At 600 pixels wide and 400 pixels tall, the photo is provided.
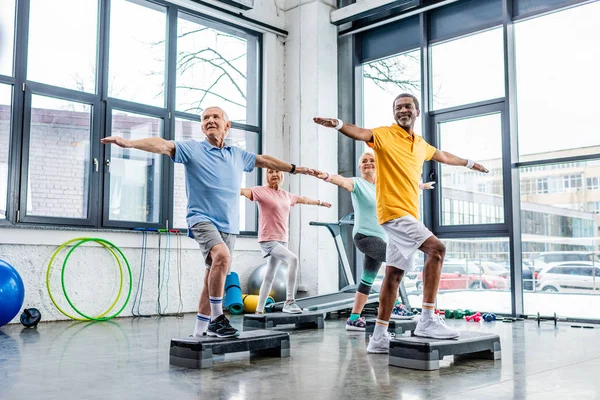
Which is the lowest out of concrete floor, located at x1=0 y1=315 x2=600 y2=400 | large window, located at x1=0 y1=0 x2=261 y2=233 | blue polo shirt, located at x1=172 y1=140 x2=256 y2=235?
concrete floor, located at x1=0 y1=315 x2=600 y2=400

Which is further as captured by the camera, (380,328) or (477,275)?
(477,275)

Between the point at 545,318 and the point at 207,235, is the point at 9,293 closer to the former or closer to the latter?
the point at 207,235

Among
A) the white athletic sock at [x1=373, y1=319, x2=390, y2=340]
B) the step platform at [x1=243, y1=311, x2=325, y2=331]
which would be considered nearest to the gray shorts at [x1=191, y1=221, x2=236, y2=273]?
the white athletic sock at [x1=373, y1=319, x2=390, y2=340]

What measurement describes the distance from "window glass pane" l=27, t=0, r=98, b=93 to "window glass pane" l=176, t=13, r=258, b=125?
4.05ft

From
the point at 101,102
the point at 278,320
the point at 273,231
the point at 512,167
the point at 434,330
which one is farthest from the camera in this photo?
the point at 101,102

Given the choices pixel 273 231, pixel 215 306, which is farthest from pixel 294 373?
pixel 273 231

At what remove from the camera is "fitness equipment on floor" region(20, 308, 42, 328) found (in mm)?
5672

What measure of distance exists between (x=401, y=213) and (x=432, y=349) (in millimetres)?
868

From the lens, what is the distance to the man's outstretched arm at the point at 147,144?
3.45 metres

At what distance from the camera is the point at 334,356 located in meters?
3.92

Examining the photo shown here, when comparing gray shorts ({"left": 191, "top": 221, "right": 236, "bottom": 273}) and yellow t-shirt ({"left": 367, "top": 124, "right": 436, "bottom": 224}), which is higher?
yellow t-shirt ({"left": 367, "top": 124, "right": 436, "bottom": 224})

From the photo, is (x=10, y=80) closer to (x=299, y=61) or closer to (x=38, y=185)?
(x=38, y=185)

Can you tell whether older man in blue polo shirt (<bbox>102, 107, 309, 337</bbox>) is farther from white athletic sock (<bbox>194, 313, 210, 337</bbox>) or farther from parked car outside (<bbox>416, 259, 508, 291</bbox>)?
parked car outside (<bbox>416, 259, 508, 291</bbox>)

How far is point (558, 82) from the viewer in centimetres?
657
